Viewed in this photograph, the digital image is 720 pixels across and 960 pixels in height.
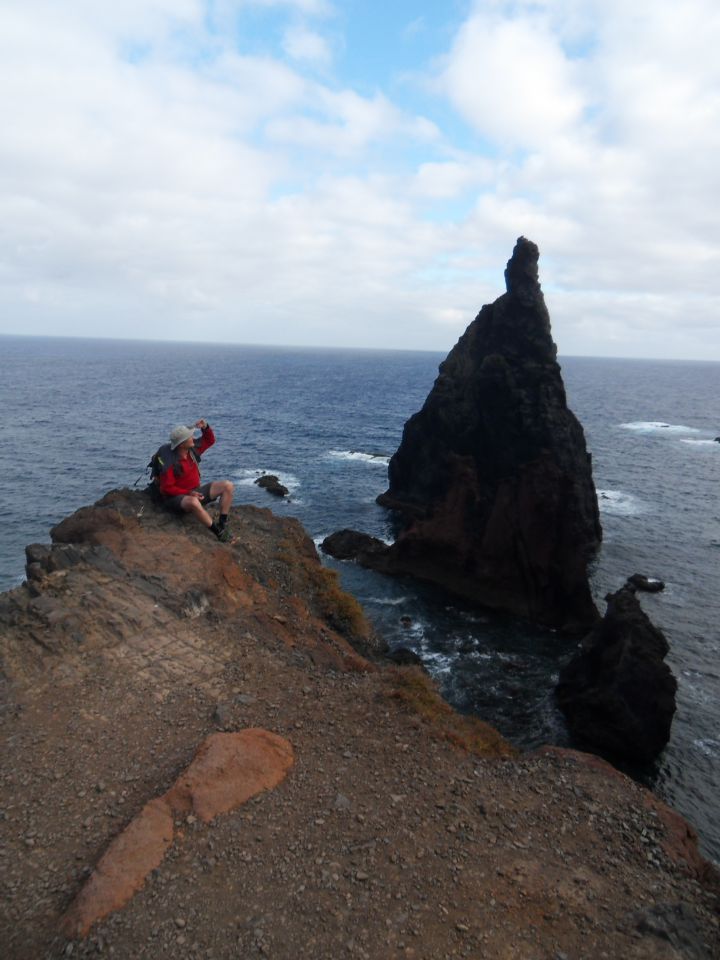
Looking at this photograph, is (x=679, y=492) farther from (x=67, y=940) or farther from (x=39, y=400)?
(x=39, y=400)

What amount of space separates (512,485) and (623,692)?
14894 millimetres

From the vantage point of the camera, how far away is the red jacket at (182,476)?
1614 cm

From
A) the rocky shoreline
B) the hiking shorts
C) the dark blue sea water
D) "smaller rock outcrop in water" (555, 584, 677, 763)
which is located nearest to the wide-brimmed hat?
the hiking shorts

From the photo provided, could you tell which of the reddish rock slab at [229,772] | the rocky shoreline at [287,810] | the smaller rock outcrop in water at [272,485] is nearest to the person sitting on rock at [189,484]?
the rocky shoreline at [287,810]

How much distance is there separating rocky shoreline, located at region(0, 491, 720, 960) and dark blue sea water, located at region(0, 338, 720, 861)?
11630 mm

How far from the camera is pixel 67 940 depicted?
7543 mm

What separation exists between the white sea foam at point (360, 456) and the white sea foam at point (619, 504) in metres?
21.2

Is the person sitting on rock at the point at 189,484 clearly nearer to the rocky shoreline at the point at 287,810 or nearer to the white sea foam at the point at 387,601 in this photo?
the rocky shoreline at the point at 287,810

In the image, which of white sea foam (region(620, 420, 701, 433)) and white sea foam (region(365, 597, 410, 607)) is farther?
white sea foam (region(620, 420, 701, 433))

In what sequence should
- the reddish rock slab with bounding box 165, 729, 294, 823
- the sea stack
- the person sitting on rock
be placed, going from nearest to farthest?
the reddish rock slab with bounding box 165, 729, 294, 823 → the person sitting on rock → the sea stack

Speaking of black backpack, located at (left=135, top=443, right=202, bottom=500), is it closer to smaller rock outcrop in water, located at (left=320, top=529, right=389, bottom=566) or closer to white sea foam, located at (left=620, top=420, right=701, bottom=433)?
smaller rock outcrop in water, located at (left=320, top=529, right=389, bottom=566)

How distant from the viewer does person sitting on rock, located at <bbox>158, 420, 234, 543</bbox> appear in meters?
15.8

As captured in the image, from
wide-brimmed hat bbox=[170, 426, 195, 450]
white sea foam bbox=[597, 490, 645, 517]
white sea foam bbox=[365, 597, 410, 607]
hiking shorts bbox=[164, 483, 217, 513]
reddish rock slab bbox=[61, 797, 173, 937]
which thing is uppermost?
wide-brimmed hat bbox=[170, 426, 195, 450]

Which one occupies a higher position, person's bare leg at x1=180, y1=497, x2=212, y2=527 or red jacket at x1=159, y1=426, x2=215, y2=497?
red jacket at x1=159, y1=426, x2=215, y2=497
